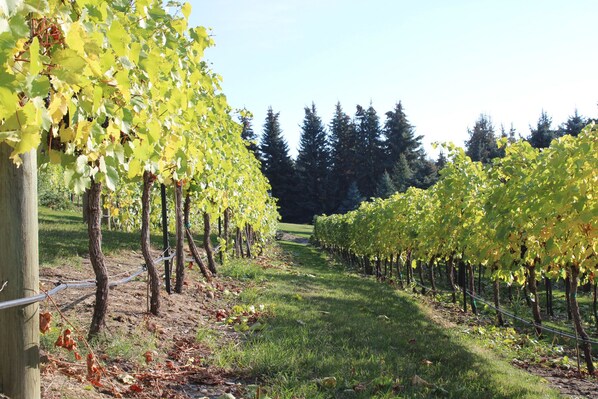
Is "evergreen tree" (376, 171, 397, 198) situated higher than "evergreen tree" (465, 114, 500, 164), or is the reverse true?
"evergreen tree" (465, 114, 500, 164)

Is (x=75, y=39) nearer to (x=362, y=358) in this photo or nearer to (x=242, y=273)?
(x=362, y=358)

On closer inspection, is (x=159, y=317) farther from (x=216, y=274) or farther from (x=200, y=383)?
(x=216, y=274)

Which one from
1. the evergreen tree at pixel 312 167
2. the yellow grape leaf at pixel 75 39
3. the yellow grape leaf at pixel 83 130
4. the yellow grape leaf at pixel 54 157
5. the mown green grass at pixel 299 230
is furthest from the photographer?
the evergreen tree at pixel 312 167

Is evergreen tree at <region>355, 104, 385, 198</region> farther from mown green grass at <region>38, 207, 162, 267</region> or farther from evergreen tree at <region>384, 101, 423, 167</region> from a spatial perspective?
mown green grass at <region>38, 207, 162, 267</region>

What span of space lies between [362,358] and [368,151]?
63.1 meters

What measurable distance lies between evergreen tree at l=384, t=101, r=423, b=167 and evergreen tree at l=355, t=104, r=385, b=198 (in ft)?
5.20

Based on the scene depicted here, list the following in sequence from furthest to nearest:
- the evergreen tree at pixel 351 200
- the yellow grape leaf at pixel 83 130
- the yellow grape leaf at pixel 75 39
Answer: the evergreen tree at pixel 351 200 → the yellow grape leaf at pixel 83 130 → the yellow grape leaf at pixel 75 39

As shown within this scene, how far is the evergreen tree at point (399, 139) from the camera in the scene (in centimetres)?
6359

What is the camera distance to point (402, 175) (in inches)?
2221

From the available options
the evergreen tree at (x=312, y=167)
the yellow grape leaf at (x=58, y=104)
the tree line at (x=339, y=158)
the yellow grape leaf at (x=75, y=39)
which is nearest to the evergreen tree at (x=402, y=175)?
the tree line at (x=339, y=158)

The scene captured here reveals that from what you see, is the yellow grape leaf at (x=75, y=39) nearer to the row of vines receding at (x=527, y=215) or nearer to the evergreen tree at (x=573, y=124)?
the row of vines receding at (x=527, y=215)

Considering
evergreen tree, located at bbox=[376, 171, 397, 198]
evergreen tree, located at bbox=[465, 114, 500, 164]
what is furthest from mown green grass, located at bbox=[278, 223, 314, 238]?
evergreen tree, located at bbox=[465, 114, 500, 164]

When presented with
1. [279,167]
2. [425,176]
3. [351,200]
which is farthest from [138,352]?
[279,167]

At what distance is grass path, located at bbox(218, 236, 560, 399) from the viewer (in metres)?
4.14
